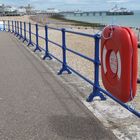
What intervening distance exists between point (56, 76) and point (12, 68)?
2.11 m

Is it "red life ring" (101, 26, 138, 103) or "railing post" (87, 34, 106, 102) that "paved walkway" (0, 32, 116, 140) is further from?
"red life ring" (101, 26, 138, 103)

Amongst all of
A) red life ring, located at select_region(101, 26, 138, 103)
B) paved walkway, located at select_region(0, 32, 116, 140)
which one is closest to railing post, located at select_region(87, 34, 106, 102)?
paved walkway, located at select_region(0, 32, 116, 140)

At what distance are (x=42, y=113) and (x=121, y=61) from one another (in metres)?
2.06

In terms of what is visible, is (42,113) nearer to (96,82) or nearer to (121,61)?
(96,82)

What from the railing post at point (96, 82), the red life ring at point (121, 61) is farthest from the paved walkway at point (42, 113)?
the red life ring at point (121, 61)

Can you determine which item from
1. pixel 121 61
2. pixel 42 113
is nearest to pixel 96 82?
pixel 42 113

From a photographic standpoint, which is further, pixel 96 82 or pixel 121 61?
pixel 96 82

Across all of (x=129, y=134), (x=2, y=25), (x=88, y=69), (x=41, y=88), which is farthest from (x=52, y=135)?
(x=2, y=25)

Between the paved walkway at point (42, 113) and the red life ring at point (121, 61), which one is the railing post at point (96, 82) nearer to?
the paved walkway at point (42, 113)

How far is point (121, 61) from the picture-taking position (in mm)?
5227

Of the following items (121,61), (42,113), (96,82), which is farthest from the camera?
(96,82)

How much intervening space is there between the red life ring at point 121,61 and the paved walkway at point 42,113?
2.12ft

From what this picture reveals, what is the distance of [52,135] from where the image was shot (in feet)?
18.4

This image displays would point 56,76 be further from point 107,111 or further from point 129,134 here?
point 129,134
